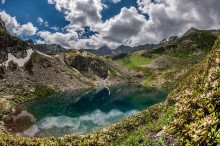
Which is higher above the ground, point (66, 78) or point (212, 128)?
point (66, 78)

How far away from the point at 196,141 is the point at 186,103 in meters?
4.15

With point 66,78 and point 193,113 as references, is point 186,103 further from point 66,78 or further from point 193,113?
point 66,78

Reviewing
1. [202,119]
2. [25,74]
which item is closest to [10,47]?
[25,74]

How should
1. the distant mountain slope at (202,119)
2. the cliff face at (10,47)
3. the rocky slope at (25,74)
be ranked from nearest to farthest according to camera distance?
1. the distant mountain slope at (202,119)
2. the rocky slope at (25,74)
3. the cliff face at (10,47)

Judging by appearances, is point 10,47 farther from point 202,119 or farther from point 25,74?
point 202,119

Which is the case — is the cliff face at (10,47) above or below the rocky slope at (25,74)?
above

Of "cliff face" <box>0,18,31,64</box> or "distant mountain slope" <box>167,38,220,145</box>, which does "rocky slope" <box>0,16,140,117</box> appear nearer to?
"cliff face" <box>0,18,31,64</box>

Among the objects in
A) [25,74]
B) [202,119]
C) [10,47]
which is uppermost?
[10,47]

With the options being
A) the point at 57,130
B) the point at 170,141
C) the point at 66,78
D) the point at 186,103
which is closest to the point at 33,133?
the point at 57,130

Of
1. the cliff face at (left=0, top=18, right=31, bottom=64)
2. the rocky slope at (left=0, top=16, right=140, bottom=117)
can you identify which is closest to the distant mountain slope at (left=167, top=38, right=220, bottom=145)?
the rocky slope at (left=0, top=16, right=140, bottom=117)

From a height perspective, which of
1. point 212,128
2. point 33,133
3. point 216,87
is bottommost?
point 33,133

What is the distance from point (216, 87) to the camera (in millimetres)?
11055

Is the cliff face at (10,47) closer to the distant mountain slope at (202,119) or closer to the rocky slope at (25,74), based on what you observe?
the rocky slope at (25,74)

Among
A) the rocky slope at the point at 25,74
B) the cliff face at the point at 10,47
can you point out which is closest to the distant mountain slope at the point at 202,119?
the rocky slope at the point at 25,74
